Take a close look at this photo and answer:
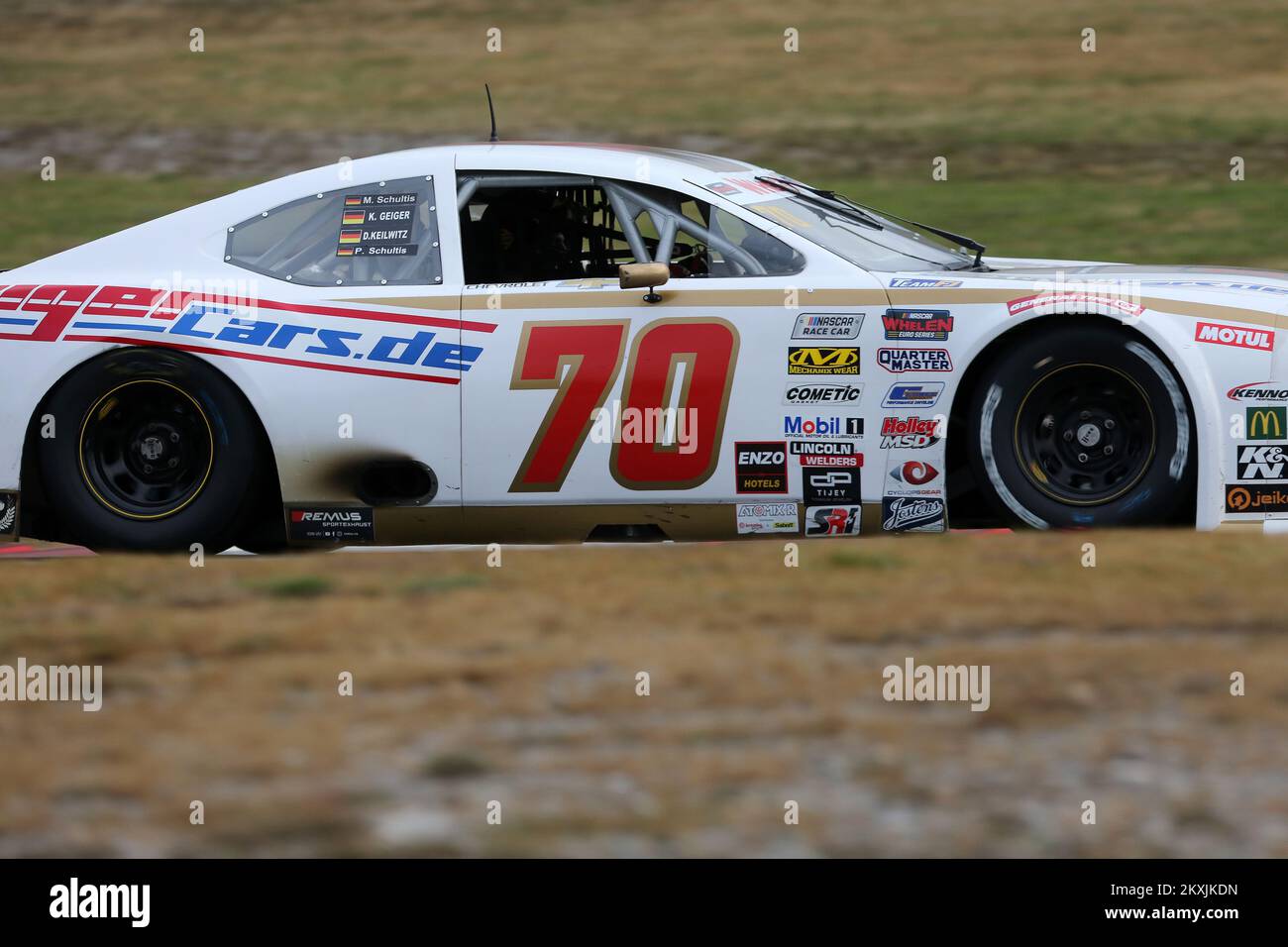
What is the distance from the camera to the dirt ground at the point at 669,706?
3691 millimetres

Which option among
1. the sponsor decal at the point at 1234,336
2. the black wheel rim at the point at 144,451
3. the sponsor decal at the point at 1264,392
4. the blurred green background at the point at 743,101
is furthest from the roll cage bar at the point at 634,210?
the blurred green background at the point at 743,101

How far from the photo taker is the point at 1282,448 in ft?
19.6

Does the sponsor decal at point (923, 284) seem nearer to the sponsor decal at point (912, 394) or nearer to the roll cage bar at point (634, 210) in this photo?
the sponsor decal at point (912, 394)

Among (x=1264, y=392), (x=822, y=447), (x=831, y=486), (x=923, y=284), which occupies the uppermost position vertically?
(x=923, y=284)

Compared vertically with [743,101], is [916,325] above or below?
below

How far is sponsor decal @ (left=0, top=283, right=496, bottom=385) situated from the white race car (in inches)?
0.4

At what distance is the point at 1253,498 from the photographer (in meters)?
5.98

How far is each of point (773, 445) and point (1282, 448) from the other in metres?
1.74

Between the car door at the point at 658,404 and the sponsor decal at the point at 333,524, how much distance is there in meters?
0.41

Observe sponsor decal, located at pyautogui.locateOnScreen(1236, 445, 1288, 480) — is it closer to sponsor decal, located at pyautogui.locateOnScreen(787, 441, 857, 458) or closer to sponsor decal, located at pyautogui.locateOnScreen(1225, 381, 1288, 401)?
sponsor decal, located at pyautogui.locateOnScreen(1225, 381, 1288, 401)

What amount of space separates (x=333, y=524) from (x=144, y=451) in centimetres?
81

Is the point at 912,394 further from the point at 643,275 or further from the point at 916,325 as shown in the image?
the point at 643,275

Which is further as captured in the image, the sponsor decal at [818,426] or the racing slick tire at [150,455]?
the racing slick tire at [150,455]

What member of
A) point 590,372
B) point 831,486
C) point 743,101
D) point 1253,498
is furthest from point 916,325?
point 743,101
